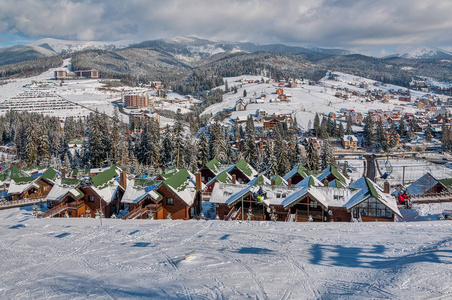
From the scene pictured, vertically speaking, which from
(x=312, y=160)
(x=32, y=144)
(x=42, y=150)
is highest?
(x=32, y=144)

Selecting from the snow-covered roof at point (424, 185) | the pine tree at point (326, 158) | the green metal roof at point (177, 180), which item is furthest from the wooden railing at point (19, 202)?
the pine tree at point (326, 158)

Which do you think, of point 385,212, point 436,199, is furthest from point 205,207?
point 436,199

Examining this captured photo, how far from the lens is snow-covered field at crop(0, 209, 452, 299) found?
511 inches

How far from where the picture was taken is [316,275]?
1409 cm

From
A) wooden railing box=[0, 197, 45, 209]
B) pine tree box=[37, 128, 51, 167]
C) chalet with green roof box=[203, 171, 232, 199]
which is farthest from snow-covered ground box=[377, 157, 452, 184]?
pine tree box=[37, 128, 51, 167]

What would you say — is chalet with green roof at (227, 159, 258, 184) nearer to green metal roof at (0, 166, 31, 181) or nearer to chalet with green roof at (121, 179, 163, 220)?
chalet with green roof at (121, 179, 163, 220)

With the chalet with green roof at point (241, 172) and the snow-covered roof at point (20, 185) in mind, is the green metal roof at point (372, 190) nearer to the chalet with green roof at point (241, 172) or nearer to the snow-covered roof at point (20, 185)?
the chalet with green roof at point (241, 172)

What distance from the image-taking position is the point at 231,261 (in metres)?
16.2

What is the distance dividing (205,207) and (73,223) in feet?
47.4

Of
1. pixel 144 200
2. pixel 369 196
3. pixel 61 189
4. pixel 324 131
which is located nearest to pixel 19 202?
pixel 61 189

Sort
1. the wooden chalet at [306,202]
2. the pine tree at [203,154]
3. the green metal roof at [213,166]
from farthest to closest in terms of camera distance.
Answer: the pine tree at [203,154]
the green metal roof at [213,166]
the wooden chalet at [306,202]

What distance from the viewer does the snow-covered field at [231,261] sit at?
13.0 metres

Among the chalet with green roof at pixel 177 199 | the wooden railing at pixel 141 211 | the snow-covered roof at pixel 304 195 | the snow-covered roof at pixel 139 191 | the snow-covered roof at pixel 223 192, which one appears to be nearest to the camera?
the snow-covered roof at pixel 304 195

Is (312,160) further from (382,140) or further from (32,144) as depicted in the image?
(382,140)
